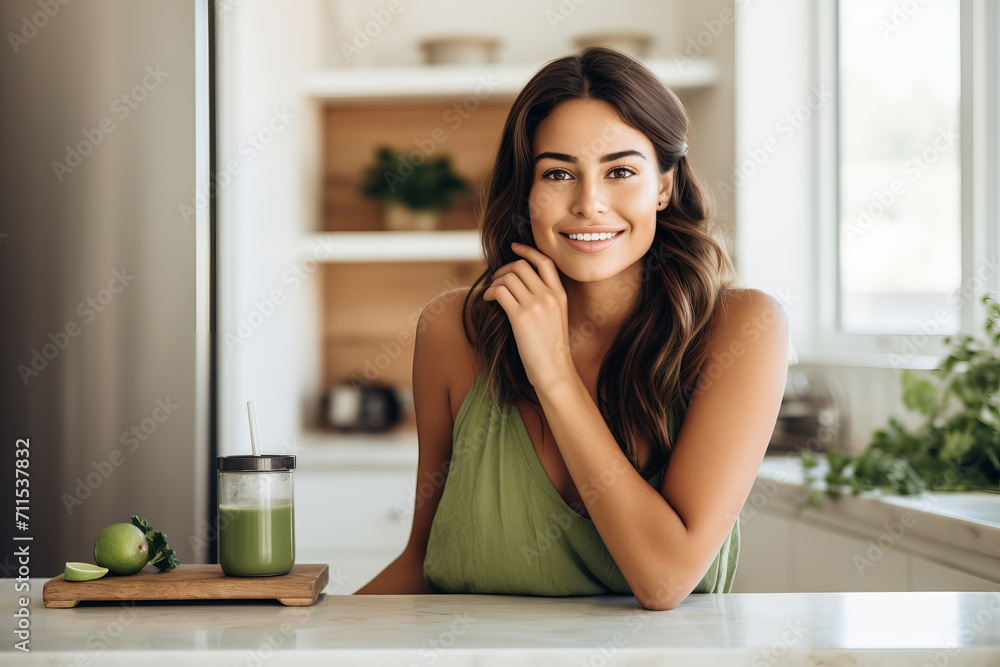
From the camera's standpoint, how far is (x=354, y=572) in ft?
8.41

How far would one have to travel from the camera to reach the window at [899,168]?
2188 mm

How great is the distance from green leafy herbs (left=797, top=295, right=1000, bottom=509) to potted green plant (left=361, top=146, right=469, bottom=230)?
5.12 feet

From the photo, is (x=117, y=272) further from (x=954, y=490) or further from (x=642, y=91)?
(x=954, y=490)

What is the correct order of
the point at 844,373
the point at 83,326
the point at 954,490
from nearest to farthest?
1. the point at 83,326
2. the point at 954,490
3. the point at 844,373

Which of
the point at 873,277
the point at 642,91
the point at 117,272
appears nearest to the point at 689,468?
the point at 642,91

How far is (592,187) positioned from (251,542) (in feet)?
1.98

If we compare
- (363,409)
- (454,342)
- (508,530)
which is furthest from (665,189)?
(363,409)

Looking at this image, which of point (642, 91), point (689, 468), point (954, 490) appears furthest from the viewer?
point (954, 490)

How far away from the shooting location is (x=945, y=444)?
1664mm

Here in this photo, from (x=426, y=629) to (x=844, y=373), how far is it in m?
1.90
